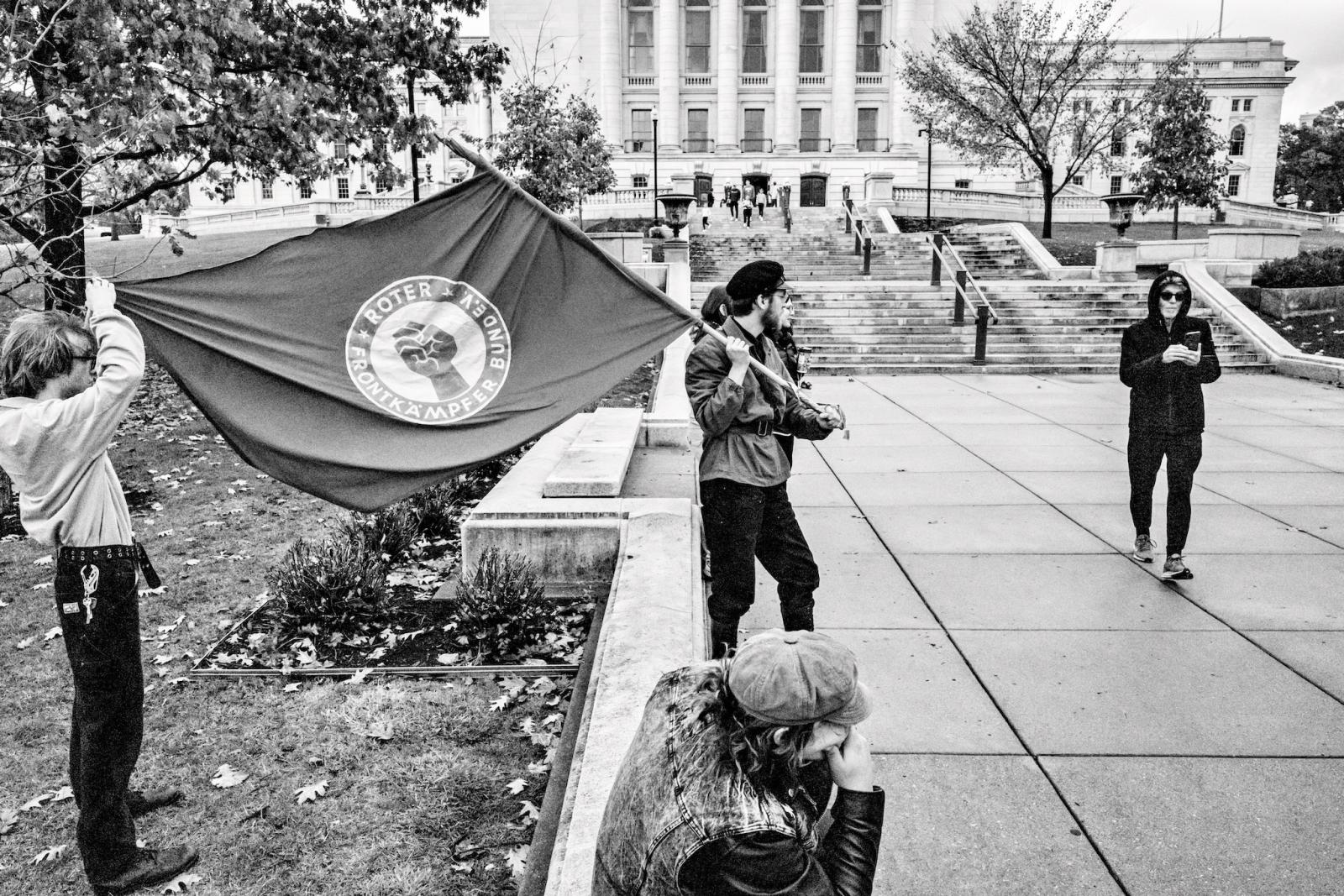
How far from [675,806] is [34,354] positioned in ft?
8.08

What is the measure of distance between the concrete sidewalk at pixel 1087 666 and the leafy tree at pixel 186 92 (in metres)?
5.35

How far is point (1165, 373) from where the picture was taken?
6.20 meters

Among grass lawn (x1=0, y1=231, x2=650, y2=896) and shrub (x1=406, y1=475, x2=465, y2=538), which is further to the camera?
shrub (x1=406, y1=475, x2=465, y2=538)

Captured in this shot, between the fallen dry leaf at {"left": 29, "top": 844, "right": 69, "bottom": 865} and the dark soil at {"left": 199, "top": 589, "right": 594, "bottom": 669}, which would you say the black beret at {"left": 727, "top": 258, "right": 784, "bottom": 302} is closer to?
the dark soil at {"left": 199, "top": 589, "right": 594, "bottom": 669}

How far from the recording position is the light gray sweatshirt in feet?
9.72

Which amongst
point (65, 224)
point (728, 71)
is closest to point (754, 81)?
point (728, 71)

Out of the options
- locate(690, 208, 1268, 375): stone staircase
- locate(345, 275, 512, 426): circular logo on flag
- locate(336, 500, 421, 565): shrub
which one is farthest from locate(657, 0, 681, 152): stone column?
locate(345, 275, 512, 426): circular logo on flag

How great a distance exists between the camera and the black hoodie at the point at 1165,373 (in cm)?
614

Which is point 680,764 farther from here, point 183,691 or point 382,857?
point 183,691

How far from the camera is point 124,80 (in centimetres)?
902

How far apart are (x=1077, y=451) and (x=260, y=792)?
8.68 metres

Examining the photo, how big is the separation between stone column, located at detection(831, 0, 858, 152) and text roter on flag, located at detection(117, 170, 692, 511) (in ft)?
188

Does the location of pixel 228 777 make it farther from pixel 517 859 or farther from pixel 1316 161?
pixel 1316 161

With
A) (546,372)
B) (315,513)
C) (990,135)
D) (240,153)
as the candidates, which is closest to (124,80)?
(240,153)
